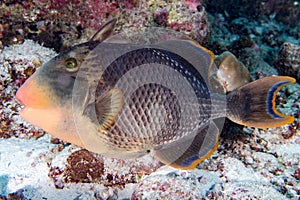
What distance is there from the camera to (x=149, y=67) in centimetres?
217

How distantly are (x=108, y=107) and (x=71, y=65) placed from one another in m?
0.42

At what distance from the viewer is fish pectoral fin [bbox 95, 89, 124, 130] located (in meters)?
2.02

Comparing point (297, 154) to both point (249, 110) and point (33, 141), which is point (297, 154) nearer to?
point (249, 110)

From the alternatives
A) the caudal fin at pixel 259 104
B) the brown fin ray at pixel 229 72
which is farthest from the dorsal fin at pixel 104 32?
the brown fin ray at pixel 229 72

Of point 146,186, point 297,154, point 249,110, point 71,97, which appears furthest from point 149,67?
point 297,154

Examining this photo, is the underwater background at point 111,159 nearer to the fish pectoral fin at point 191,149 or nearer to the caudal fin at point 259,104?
the fish pectoral fin at point 191,149

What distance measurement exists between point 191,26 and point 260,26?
397cm

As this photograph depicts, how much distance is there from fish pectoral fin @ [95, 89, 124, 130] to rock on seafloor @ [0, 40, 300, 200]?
969 mm

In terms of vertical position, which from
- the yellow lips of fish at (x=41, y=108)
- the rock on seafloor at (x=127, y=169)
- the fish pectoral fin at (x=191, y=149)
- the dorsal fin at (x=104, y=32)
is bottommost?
the rock on seafloor at (x=127, y=169)

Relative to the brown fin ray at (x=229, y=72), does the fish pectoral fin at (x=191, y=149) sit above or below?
below

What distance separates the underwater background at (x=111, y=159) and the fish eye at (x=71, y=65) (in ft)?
3.93

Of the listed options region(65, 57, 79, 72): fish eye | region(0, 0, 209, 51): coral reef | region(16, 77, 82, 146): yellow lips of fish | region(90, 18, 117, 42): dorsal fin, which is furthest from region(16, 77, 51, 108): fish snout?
region(0, 0, 209, 51): coral reef

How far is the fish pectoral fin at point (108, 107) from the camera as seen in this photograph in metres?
2.02

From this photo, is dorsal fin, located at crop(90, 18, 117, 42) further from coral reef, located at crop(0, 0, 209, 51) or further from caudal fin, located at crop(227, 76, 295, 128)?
coral reef, located at crop(0, 0, 209, 51)
